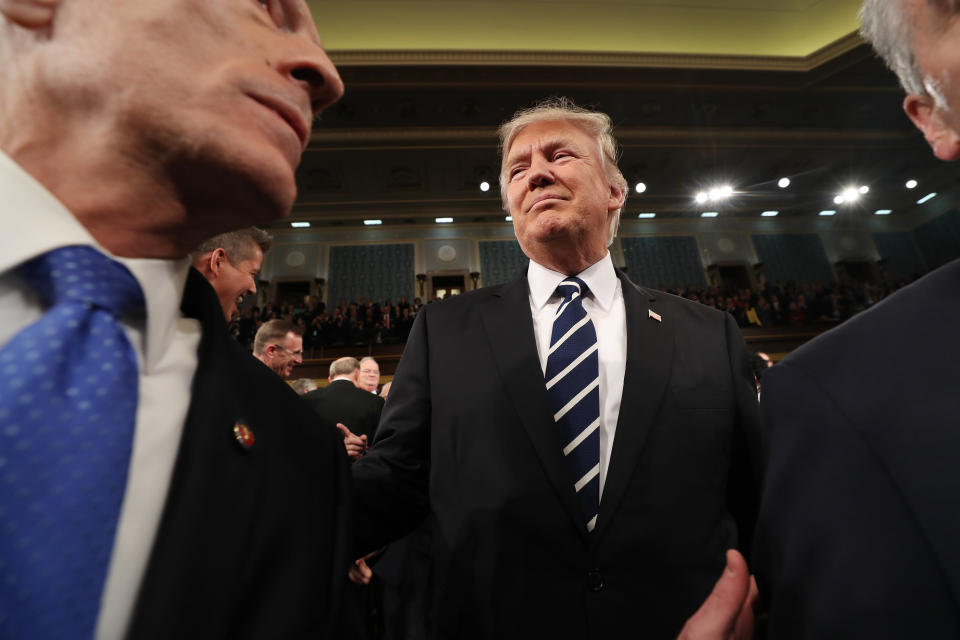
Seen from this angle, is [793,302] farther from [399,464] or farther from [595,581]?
[399,464]

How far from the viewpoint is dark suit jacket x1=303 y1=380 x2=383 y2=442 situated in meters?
3.17

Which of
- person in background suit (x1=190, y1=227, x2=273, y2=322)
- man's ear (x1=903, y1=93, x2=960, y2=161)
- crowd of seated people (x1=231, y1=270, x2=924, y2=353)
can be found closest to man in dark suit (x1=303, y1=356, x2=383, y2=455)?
person in background suit (x1=190, y1=227, x2=273, y2=322)

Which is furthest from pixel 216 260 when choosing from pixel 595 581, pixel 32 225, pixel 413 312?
pixel 413 312

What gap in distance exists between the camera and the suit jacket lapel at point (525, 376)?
3.11 ft

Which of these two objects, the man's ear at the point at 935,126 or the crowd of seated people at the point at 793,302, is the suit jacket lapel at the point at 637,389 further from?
the crowd of seated people at the point at 793,302

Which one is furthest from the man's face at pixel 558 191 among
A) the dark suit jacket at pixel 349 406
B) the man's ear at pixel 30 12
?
the dark suit jacket at pixel 349 406

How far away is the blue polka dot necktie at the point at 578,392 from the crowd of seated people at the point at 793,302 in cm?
991

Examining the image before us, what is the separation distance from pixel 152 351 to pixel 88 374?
0.10m

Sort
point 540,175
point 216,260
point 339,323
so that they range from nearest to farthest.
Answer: point 540,175 → point 216,260 → point 339,323

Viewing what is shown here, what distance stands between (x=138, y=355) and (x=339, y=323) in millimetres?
9307

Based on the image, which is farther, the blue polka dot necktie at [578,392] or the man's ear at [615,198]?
the man's ear at [615,198]

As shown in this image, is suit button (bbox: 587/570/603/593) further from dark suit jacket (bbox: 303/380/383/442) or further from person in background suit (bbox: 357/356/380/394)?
person in background suit (bbox: 357/356/380/394)

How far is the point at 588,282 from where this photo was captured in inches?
51.1

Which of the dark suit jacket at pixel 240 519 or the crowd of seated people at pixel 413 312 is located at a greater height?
the crowd of seated people at pixel 413 312
